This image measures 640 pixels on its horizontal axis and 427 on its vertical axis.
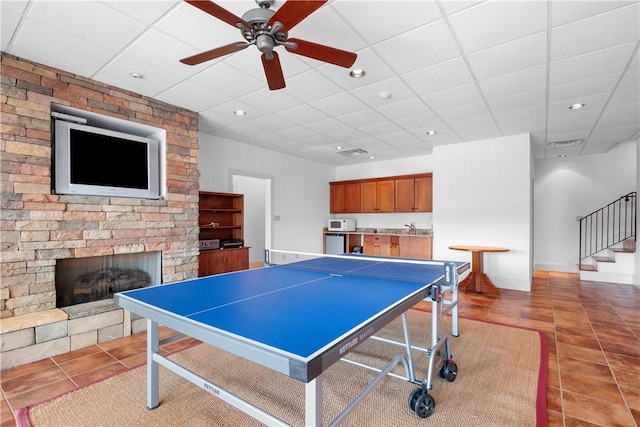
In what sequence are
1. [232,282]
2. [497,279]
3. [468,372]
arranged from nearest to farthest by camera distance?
[232,282] < [468,372] < [497,279]

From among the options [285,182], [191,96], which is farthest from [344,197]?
[191,96]

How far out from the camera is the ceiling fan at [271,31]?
162 centimetres

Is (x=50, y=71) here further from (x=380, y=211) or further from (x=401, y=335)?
(x=380, y=211)

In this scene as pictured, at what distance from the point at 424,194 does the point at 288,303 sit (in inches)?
222

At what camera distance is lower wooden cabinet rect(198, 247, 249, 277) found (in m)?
4.54

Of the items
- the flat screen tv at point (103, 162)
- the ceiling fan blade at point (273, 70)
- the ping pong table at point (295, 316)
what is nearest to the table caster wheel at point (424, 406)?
the ping pong table at point (295, 316)

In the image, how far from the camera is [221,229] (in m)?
5.27

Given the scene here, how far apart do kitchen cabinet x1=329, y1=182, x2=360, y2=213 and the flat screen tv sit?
484 cm

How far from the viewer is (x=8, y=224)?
260 cm

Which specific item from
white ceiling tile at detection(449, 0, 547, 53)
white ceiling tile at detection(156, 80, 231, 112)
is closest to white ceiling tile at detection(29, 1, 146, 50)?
white ceiling tile at detection(156, 80, 231, 112)

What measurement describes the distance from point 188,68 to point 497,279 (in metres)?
5.62

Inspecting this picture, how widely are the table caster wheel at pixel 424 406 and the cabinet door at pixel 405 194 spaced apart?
5.23 m

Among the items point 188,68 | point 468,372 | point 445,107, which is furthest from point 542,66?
point 188,68

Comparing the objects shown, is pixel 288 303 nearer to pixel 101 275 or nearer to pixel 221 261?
pixel 101 275
